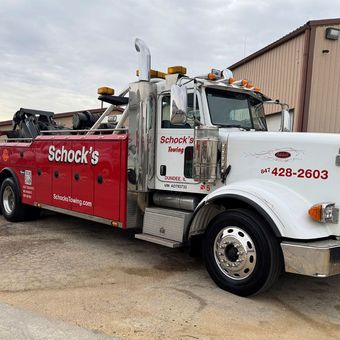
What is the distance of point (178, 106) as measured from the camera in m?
4.80

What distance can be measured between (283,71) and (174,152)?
7.90 metres

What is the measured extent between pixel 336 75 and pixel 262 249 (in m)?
8.25

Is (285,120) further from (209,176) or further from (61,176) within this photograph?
(61,176)

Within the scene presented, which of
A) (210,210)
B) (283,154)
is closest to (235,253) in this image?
(210,210)

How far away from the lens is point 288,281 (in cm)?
527

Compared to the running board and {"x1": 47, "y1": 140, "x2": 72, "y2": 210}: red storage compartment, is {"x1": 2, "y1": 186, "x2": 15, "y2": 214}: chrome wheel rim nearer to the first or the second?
{"x1": 47, "y1": 140, "x2": 72, "y2": 210}: red storage compartment

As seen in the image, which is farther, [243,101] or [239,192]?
[243,101]

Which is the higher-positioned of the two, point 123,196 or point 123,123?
point 123,123

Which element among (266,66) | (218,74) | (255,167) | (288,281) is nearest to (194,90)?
(218,74)

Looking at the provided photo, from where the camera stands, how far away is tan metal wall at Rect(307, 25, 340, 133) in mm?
10938

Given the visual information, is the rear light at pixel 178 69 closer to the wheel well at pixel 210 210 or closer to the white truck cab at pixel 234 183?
the white truck cab at pixel 234 183

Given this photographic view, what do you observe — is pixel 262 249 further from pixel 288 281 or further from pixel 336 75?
pixel 336 75

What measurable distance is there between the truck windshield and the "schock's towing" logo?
2.07m

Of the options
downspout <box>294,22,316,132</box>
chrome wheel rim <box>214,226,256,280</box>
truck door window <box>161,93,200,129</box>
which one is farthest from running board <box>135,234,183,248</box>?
downspout <box>294,22,316,132</box>
